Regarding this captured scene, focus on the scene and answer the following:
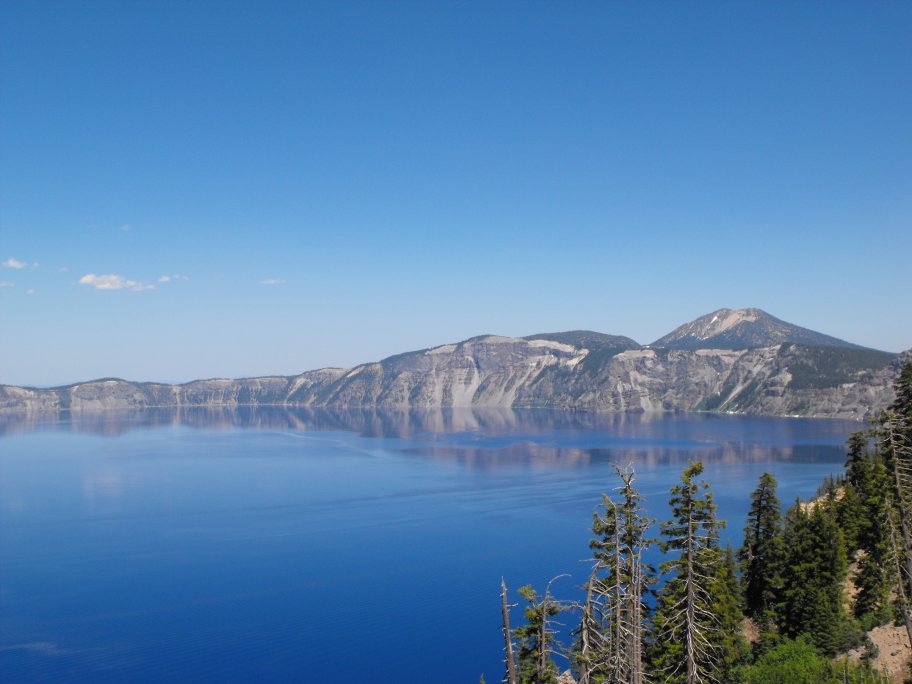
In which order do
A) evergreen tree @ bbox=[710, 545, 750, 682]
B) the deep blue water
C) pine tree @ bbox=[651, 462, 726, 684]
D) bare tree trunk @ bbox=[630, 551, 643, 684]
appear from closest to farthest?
bare tree trunk @ bbox=[630, 551, 643, 684] → pine tree @ bbox=[651, 462, 726, 684] → evergreen tree @ bbox=[710, 545, 750, 682] → the deep blue water

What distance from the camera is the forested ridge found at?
72.5 feet

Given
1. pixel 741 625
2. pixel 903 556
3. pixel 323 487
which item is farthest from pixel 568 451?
pixel 903 556

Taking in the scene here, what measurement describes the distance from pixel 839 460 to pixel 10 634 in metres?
163

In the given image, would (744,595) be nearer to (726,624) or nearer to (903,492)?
(726,624)

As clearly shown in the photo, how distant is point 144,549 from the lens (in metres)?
87.4

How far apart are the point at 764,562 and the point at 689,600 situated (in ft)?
96.6

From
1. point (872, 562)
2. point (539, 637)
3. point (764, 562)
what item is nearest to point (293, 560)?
point (764, 562)

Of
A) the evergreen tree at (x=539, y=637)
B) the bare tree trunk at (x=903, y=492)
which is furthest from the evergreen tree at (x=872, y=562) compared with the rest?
the evergreen tree at (x=539, y=637)

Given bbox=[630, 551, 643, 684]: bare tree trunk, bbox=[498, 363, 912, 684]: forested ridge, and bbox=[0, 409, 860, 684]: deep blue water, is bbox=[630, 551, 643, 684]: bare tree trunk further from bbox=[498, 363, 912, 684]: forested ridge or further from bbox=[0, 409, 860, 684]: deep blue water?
bbox=[0, 409, 860, 684]: deep blue water

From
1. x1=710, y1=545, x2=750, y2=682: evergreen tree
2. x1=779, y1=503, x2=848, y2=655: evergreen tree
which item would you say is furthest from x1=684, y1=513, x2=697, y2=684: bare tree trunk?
x1=779, y1=503, x2=848, y2=655: evergreen tree

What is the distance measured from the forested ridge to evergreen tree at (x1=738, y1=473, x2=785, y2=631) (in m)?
0.09

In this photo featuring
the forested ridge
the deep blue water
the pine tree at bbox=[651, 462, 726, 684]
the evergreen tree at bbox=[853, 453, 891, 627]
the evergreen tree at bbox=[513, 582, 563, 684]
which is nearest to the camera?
the evergreen tree at bbox=[513, 582, 563, 684]

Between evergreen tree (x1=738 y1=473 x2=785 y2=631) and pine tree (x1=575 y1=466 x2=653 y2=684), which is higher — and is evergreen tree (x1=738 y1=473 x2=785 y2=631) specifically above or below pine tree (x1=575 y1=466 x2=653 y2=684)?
below

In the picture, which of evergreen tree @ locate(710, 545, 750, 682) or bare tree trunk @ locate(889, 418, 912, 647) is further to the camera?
evergreen tree @ locate(710, 545, 750, 682)
